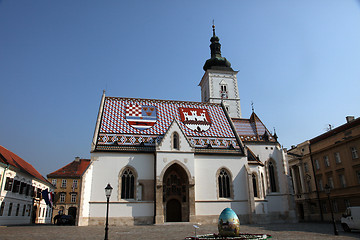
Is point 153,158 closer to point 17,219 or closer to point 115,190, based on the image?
point 115,190

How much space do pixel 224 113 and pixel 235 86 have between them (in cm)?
1442

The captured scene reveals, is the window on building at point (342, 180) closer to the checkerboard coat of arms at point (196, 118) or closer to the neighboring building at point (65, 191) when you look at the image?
the checkerboard coat of arms at point (196, 118)

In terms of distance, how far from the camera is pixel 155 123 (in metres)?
31.0

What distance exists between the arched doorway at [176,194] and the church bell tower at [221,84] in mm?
20515

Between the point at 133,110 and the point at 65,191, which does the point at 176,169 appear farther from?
the point at 65,191

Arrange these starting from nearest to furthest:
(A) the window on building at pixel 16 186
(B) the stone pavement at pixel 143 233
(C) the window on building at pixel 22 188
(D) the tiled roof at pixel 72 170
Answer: (B) the stone pavement at pixel 143 233
(A) the window on building at pixel 16 186
(C) the window on building at pixel 22 188
(D) the tiled roof at pixel 72 170

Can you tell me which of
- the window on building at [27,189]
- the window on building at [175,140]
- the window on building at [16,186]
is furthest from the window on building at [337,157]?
the window on building at [27,189]

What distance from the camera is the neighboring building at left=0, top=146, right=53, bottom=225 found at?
28.3 meters

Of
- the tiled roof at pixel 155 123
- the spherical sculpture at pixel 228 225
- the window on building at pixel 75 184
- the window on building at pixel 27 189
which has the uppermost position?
the tiled roof at pixel 155 123

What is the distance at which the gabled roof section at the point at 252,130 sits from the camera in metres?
34.6

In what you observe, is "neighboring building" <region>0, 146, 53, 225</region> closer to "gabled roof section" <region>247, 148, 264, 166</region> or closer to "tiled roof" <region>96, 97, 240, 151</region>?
"tiled roof" <region>96, 97, 240, 151</region>

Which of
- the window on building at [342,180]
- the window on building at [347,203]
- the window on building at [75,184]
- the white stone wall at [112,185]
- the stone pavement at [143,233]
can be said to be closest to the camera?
the stone pavement at [143,233]

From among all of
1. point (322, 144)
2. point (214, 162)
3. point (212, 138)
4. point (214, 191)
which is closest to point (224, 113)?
point (212, 138)

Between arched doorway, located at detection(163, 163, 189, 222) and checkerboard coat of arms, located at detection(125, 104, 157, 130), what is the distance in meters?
6.03
